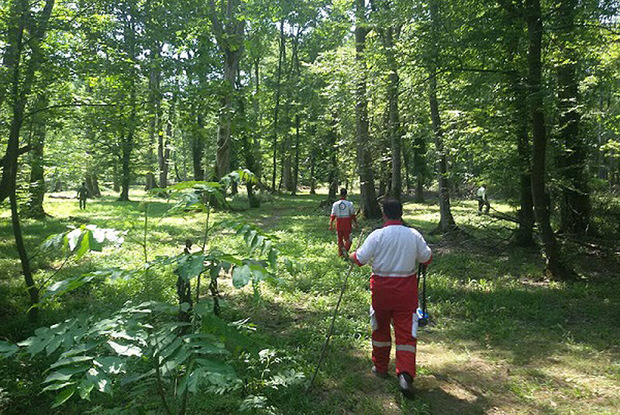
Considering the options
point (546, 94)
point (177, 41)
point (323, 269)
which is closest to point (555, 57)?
point (546, 94)

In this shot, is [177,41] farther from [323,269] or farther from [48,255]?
[48,255]

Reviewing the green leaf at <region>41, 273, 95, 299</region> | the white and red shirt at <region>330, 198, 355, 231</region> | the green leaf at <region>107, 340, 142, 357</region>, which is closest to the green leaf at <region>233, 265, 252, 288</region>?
the green leaf at <region>107, 340, 142, 357</region>

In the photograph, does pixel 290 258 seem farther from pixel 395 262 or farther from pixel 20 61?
pixel 20 61

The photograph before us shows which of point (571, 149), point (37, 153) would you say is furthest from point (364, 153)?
point (37, 153)

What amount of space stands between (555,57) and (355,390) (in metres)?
9.12

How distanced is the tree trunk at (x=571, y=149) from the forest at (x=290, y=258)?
60 millimetres

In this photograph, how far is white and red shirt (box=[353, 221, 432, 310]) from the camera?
4.29m

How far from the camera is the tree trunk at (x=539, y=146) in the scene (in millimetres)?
7374

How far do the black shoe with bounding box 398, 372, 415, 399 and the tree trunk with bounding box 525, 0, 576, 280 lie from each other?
18.7ft

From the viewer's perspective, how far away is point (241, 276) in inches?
77.8

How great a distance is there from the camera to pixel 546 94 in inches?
276

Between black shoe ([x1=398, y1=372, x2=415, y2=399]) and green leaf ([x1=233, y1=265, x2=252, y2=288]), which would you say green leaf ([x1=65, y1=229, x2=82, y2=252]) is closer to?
green leaf ([x1=233, y1=265, x2=252, y2=288])

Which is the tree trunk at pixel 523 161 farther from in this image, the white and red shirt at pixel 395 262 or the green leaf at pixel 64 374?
the green leaf at pixel 64 374

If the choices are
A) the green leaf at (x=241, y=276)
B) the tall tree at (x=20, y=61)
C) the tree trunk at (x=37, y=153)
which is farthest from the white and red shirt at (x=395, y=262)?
the tree trunk at (x=37, y=153)
